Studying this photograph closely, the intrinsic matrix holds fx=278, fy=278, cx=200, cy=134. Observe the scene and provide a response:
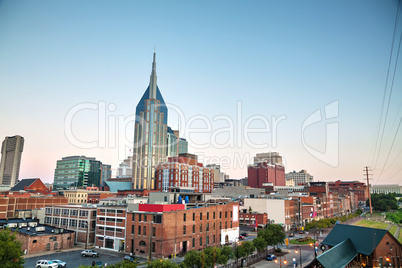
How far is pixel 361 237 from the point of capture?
47625 millimetres

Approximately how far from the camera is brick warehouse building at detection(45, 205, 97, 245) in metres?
72.1

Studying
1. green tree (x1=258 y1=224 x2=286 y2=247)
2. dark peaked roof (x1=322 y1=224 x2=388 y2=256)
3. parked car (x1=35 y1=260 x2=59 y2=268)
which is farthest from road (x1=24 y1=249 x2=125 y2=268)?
dark peaked roof (x1=322 y1=224 x2=388 y2=256)

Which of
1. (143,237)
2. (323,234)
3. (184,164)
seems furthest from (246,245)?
(184,164)

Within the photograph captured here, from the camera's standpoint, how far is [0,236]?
35.7 m

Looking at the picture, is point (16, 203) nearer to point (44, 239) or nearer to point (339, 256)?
point (44, 239)

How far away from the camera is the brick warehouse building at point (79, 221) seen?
236 feet

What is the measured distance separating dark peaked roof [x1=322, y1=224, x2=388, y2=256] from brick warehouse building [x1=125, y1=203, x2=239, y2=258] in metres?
27.9

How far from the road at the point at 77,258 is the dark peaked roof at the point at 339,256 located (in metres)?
38.8

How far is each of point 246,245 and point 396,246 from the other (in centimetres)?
2527

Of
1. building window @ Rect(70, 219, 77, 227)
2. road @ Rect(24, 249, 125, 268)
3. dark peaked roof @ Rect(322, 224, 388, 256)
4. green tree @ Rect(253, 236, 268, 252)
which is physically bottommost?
road @ Rect(24, 249, 125, 268)

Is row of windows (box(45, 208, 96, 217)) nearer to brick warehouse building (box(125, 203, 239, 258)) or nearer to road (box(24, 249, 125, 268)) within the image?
road (box(24, 249, 125, 268))

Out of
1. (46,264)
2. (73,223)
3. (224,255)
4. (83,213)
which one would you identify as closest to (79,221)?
(83,213)

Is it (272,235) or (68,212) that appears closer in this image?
(272,235)

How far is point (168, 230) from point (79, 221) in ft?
102
